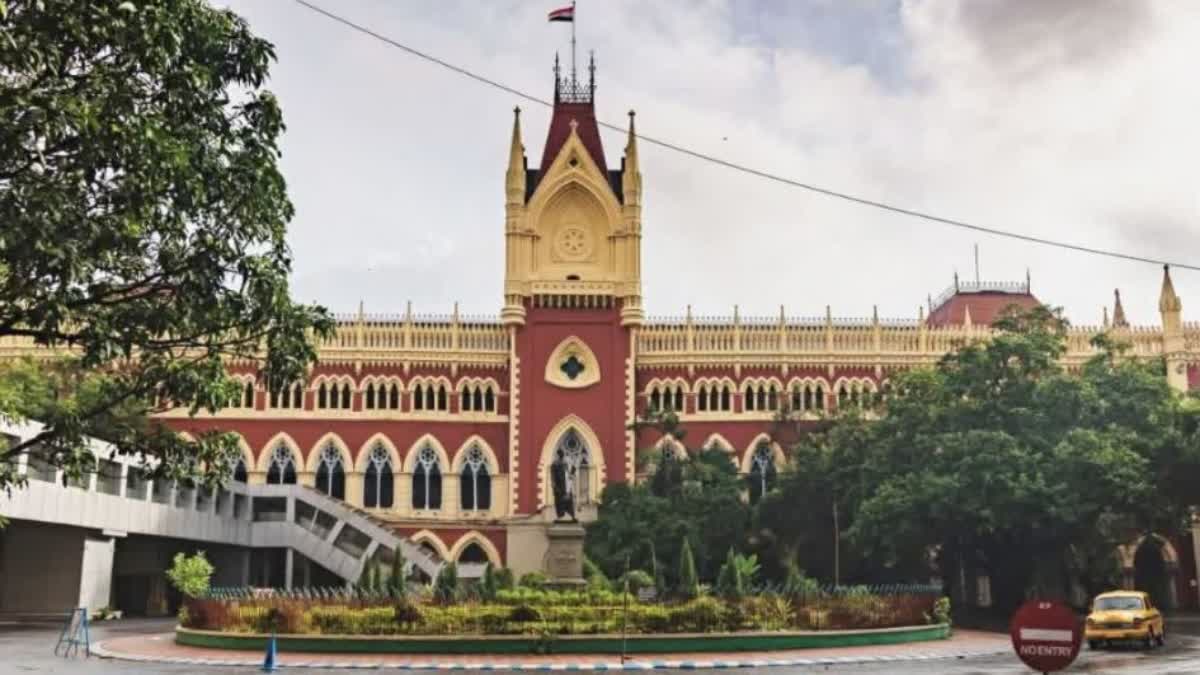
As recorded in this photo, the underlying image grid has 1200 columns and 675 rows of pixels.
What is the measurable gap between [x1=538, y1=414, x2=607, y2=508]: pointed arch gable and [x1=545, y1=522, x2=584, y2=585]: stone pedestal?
832 inches

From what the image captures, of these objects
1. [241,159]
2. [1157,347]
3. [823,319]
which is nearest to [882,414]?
[823,319]

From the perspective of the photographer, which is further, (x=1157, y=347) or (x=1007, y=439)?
(x=1157, y=347)

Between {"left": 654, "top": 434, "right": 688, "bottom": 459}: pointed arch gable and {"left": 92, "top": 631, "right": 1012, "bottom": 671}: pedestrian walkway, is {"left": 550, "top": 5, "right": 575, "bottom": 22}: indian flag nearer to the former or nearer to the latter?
{"left": 654, "top": 434, "right": 688, "bottom": 459}: pointed arch gable

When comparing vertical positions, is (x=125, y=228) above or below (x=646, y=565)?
above

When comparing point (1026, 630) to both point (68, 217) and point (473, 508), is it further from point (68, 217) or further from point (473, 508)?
point (473, 508)

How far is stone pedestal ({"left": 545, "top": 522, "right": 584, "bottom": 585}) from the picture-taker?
29453 mm

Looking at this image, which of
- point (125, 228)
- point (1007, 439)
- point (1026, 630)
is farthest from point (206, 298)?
point (1007, 439)

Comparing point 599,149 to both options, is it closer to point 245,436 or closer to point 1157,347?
point 245,436

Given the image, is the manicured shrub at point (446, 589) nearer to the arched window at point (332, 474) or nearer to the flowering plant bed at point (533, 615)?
the flowering plant bed at point (533, 615)

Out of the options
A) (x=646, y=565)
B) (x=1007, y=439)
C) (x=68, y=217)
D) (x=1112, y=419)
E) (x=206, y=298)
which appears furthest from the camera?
(x=646, y=565)

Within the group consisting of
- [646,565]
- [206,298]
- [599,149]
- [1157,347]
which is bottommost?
[646,565]

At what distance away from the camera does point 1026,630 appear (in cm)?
721

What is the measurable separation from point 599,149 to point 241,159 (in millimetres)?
44164

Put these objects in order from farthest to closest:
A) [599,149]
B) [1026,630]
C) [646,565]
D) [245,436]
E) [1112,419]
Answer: [599,149] < [245,436] < [646,565] < [1112,419] < [1026,630]
